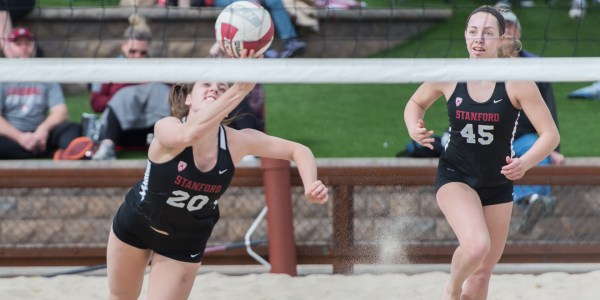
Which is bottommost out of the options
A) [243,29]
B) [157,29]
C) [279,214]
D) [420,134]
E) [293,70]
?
[279,214]

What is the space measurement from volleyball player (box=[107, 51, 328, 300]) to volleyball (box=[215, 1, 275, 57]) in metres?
0.18

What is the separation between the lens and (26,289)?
626 centimetres

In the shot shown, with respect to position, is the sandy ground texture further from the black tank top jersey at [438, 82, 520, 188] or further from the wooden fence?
the black tank top jersey at [438, 82, 520, 188]

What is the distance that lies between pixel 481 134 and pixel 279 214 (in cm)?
216

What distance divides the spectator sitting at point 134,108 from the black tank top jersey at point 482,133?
323cm

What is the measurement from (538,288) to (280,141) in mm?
Answer: 2808

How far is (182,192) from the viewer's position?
158 inches

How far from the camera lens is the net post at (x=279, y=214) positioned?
6523 mm

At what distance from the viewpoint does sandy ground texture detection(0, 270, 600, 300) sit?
6.16 meters

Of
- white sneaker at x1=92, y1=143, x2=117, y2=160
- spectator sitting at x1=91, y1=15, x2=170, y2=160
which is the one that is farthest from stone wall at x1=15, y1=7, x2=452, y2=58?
white sneaker at x1=92, y1=143, x2=117, y2=160

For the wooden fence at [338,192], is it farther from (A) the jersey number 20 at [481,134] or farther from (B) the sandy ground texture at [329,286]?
(A) the jersey number 20 at [481,134]

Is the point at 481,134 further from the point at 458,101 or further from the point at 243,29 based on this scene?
the point at 243,29

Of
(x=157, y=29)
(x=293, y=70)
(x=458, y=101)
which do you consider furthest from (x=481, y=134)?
(x=157, y=29)

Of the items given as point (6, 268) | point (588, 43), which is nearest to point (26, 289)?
point (6, 268)
